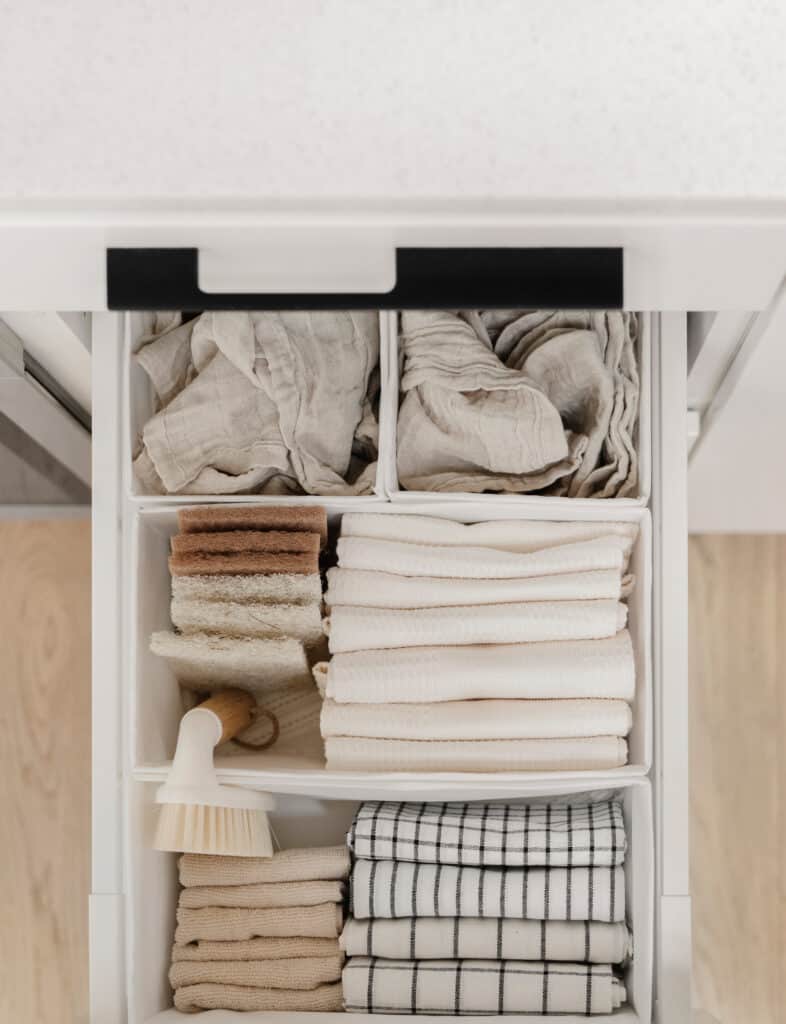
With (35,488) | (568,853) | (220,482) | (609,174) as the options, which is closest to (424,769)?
(568,853)

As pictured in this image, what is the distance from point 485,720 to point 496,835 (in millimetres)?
143

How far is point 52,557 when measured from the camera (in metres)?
2.00

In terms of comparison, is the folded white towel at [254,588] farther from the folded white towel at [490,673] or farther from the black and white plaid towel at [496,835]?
the black and white plaid towel at [496,835]

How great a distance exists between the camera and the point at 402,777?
0.98 metres

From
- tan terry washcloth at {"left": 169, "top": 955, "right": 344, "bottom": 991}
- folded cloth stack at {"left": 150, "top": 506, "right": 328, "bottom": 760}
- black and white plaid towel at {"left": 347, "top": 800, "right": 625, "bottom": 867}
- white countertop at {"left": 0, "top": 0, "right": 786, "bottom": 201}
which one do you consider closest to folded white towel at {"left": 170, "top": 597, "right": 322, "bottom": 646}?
folded cloth stack at {"left": 150, "top": 506, "right": 328, "bottom": 760}

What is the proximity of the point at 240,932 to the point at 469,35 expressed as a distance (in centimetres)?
87

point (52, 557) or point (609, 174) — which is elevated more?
point (609, 174)

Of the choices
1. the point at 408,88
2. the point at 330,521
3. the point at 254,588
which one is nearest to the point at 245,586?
the point at 254,588

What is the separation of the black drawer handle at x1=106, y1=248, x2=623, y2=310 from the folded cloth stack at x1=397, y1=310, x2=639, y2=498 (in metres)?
0.34

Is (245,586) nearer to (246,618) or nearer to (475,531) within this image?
(246,618)

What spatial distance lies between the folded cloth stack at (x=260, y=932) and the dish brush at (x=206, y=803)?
4 cm

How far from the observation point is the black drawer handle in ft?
2.16

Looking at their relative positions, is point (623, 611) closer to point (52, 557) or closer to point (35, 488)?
point (35, 488)

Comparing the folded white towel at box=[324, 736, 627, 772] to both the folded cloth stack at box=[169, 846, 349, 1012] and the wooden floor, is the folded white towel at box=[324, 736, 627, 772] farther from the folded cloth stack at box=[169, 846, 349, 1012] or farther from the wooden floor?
the wooden floor
